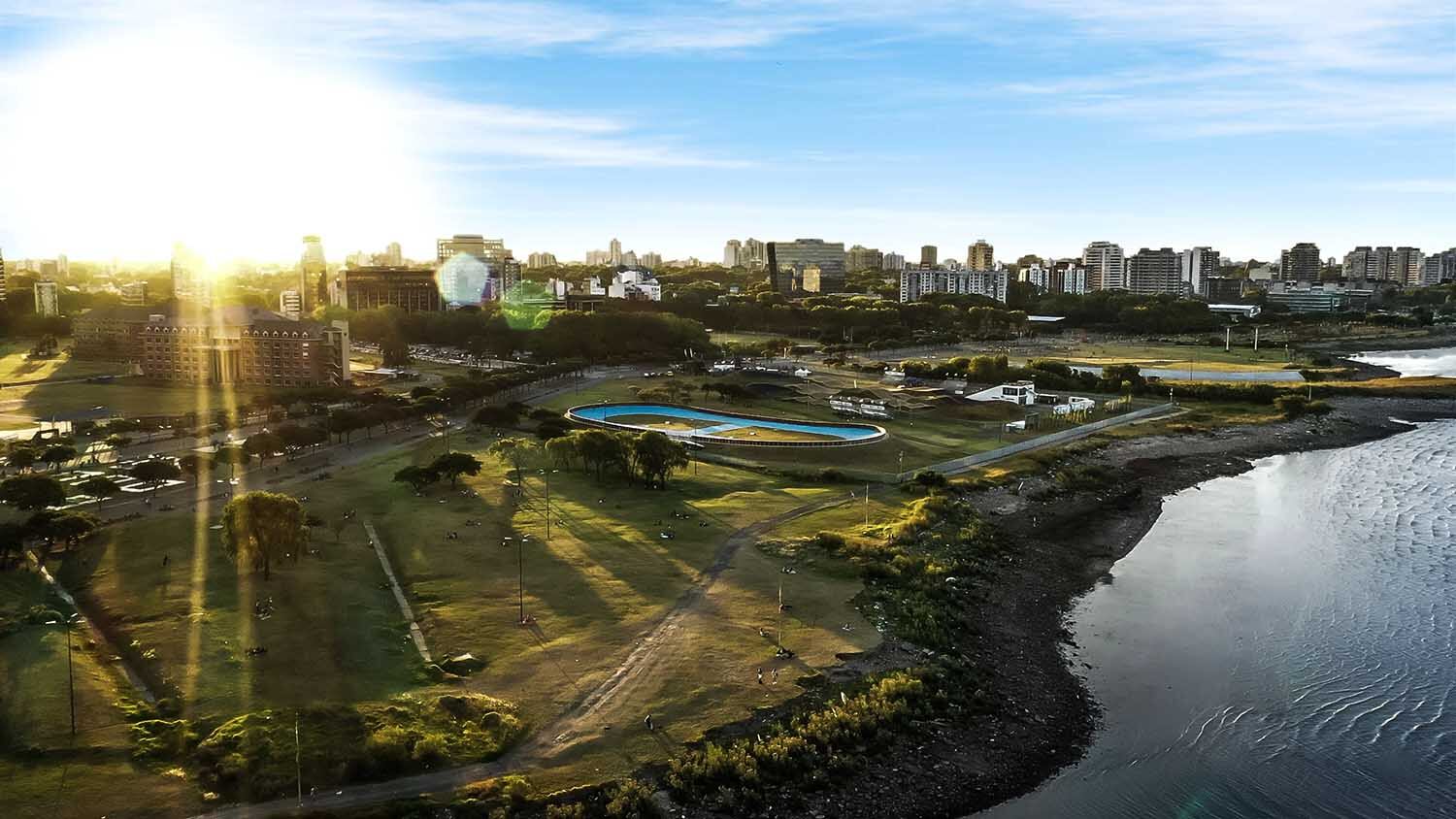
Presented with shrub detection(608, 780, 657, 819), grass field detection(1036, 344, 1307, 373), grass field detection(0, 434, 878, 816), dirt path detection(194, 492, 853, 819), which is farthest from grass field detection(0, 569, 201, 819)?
grass field detection(1036, 344, 1307, 373)

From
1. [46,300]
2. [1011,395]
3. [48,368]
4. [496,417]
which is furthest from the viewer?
[46,300]

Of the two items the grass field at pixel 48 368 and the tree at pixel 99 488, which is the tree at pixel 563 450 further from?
the grass field at pixel 48 368

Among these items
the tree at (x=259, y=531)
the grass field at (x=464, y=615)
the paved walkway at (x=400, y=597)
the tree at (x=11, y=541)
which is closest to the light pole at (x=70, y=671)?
the grass field at (x=464, y=615)

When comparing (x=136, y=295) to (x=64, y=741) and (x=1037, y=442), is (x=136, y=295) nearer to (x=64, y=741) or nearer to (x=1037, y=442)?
(x=1037, y=442)

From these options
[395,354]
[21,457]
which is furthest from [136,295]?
[21,457]

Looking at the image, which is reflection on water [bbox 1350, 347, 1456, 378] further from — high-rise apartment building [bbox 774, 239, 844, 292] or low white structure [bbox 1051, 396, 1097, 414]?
high-rise apartment building [bbox 774, 239, 844, 292]

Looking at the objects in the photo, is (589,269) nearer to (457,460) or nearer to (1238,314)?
(1238,314)

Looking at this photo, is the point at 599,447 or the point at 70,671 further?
the point at 599,447
